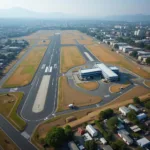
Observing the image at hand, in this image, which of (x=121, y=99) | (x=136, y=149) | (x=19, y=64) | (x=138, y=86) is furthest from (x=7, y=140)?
(x=19, y=64)

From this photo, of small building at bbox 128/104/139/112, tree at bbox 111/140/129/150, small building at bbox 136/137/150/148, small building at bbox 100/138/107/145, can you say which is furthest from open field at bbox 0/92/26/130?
small building at bbox 128/104/139/112

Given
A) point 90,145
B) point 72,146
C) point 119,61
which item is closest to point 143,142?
point 90,145

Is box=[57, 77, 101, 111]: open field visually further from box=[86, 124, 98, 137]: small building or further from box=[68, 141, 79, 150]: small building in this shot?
box=[68, 141, 79, 150]: small building

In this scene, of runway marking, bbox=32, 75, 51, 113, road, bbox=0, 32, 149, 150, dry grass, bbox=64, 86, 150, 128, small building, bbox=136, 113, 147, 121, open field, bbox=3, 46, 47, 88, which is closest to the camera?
road, bbox=0, 32, 149, 150

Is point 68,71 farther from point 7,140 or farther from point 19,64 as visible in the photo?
point 7,140

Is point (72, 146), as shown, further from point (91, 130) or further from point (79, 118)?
point (79, 118)

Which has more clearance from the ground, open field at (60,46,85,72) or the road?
open field at (60,46,85,72)
